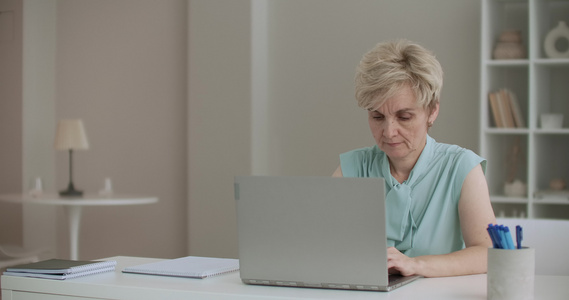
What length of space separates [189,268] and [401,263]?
0.50 m

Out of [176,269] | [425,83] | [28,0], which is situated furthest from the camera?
[28,0]

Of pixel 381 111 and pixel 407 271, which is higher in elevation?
pixel 381 111

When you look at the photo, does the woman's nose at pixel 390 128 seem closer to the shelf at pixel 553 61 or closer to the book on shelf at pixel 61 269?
the book on shelf at pixel 61 269

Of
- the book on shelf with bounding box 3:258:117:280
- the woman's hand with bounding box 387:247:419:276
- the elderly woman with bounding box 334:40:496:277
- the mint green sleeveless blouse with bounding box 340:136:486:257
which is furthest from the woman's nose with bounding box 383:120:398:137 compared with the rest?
the book on shelf with bounding box 3:258:117:280

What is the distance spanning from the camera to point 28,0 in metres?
5.23

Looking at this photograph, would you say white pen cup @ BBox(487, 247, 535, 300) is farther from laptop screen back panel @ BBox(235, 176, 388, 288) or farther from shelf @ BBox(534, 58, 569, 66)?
shelf @ BBox(534, 58, 569, 66)

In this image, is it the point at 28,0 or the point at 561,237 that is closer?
the point at 561,237

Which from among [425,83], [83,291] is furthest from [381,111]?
[83,291]

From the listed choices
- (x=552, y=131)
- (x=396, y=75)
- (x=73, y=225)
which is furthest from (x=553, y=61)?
(x=73, y=225)

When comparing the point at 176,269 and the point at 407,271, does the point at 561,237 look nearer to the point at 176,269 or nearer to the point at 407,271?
the point at 407,271

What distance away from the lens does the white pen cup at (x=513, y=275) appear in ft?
4.28

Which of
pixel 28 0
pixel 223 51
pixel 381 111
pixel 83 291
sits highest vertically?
pixel 28 0

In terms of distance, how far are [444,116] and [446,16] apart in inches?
22.7

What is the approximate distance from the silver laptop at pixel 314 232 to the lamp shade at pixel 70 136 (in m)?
3.44
